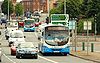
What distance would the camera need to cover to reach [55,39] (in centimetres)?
4388

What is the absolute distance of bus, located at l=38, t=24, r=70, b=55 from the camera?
1729 inches

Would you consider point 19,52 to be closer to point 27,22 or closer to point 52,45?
point 52,45

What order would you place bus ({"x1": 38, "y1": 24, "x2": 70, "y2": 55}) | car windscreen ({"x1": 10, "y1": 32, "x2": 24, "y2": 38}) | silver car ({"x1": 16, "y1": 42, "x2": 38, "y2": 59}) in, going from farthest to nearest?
1. car windscreen ({"x1": 10, "y1": 32, "x2": 24, "y2": 38})
2. bus ({"x1": 38, "y1": 24, "x2": 70, "y2": 55})
3. silver car ({"x1": 16, "y1": 42, "x2": 38, "y2": 59})

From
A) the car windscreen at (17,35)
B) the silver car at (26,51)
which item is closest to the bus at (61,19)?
the car windscreen at (17,35)

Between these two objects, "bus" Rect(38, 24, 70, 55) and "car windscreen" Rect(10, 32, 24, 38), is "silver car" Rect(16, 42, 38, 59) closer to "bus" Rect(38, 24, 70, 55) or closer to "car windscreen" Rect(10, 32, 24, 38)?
"bus" Rect(38, 24, 70, 55)

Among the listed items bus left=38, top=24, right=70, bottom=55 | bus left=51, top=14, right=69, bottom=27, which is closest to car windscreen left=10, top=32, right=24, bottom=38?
bus left=51, top=14, right=69, bottom=27

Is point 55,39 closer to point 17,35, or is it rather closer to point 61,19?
point 17,35

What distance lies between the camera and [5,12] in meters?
158

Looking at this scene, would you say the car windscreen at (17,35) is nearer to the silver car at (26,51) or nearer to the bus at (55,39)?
the bus at (55,39)

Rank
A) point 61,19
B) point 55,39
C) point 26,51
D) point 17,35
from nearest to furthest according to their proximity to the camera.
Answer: point 26,51 → point 55,39 → point 17,35 → point 61,19

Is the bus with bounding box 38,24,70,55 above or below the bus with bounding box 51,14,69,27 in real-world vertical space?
below

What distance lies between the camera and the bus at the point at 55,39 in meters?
43.9

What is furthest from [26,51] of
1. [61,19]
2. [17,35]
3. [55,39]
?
[61,19]

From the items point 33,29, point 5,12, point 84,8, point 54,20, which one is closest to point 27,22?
point 33,29
